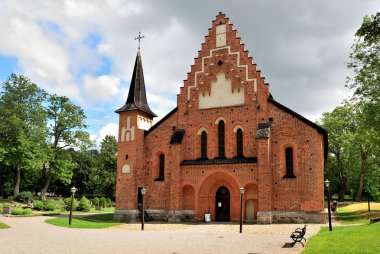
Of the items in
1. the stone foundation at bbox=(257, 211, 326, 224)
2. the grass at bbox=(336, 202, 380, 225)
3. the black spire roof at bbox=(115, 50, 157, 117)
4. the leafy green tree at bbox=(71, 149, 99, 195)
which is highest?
the black spire roof at bbox=(115, 50, 157, 117)

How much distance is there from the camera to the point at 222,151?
2931 cm

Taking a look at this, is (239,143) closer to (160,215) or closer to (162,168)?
(162,168)

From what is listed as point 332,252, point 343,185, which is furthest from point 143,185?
point 343,185

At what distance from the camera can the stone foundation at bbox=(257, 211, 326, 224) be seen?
25.2 m

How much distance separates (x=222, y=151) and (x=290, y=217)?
7354 mm

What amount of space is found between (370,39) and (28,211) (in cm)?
3297

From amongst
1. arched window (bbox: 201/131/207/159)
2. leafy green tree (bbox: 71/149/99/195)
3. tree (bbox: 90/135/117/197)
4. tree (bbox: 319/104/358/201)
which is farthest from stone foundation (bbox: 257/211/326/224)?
leafy green tree (bbox: 71/149/99/195)

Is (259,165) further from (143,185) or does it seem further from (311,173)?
(143,185)

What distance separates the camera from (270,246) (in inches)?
609

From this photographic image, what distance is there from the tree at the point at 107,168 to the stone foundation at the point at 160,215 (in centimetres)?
3630

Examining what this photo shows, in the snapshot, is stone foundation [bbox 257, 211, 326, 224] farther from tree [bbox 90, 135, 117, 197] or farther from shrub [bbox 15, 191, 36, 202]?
tree [bbox 90, 135, 117, 197]

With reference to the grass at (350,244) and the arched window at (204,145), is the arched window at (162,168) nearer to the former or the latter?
the arched window at (204,145)

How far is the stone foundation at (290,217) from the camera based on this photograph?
25.2 metres

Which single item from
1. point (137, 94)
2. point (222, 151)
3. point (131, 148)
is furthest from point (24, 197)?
point (222, 151)
